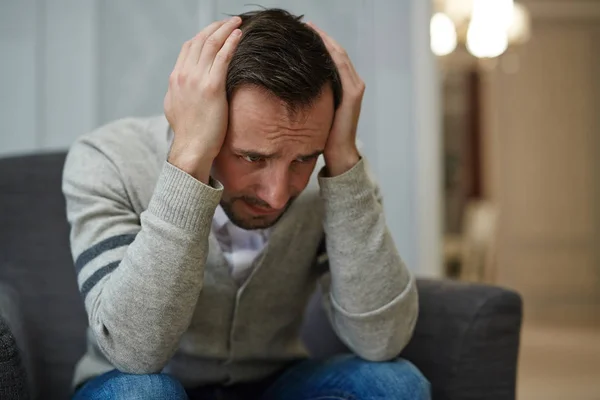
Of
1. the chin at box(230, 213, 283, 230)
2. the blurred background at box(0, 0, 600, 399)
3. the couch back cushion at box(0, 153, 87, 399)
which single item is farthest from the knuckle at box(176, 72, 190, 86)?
the blurred background at box(0, 0, 600, 399)

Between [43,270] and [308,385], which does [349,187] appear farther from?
Result: [43,270]

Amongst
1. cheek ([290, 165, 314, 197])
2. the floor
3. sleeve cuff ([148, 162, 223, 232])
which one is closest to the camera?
sleeve cuff ([148, 162, 223, 232])

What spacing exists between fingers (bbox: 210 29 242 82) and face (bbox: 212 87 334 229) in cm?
4

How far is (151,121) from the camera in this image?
4.10 feet

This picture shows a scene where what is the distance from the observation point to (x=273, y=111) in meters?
0.99

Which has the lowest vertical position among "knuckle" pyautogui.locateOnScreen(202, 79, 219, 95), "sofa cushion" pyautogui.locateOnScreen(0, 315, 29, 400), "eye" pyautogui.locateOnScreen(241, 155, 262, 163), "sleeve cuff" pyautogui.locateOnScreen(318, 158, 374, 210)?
"sofa cushion" pyautogui.locateOnScreen(0, 315, 29, 400)

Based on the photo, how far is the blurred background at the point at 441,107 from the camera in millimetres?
1955

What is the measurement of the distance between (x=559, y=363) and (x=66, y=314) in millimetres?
2971

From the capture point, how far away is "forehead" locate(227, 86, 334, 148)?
0.99 metres

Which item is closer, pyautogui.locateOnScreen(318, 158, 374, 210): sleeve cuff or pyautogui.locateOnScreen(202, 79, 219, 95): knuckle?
pyautogui.locateOnScreen(202, 79, 219, 95): knuckle

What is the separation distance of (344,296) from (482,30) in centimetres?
265

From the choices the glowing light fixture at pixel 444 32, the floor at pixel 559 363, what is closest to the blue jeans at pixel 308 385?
the floor at pixel 559 363

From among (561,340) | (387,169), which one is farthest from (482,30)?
(561,340)

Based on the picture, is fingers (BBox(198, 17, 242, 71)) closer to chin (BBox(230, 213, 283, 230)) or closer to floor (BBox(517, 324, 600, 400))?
chin (BBox(230, 213, 283, 230))
